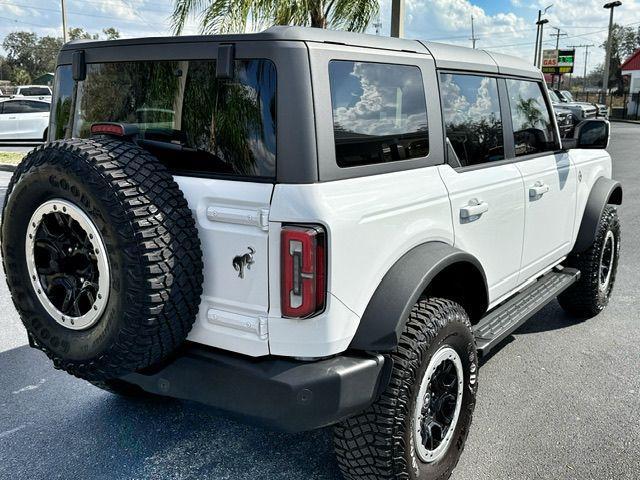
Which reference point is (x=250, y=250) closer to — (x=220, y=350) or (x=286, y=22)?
(x=220, y=350)

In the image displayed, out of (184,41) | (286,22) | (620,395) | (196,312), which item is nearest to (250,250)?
(196,312)

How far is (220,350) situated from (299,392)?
0.41m

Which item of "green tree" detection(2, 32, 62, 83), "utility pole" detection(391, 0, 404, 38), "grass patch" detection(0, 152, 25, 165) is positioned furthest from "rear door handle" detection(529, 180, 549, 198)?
"green tree" detection(2, 32, 62, 83)

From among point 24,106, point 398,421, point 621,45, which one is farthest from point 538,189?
point 621,45

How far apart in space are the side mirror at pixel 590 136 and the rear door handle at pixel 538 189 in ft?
2.32

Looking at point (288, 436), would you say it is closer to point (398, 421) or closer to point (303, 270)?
point (398, 421)

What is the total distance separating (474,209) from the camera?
301cm

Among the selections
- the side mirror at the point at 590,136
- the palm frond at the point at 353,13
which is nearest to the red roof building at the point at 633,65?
the palm frond at the point at 353,13

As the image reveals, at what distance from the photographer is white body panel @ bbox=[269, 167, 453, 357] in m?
2.18

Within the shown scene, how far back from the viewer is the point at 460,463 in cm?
300

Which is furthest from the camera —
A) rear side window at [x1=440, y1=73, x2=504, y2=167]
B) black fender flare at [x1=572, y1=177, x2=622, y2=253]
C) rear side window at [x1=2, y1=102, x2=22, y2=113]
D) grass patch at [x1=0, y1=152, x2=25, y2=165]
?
rear side window at [x1=2, y1=102, x2=22, y2=113]

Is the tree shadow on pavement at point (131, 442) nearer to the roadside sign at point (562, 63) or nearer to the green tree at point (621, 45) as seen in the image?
the roadside sign at point (562, 63)

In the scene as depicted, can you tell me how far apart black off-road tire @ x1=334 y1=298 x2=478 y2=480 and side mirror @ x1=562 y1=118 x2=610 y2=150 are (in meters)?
2.32

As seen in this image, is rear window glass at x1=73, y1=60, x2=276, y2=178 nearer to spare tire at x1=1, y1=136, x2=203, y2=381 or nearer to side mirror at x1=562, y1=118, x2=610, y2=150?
spare tire at x1=1, y1=136, x2=203, y2=381
